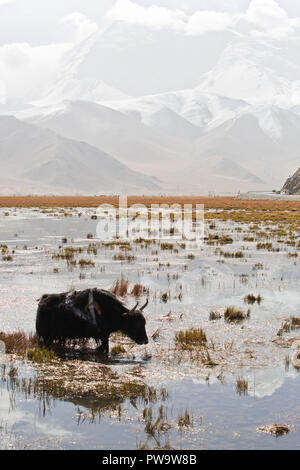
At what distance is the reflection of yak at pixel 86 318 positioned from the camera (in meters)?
9.22

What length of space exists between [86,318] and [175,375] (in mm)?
1635

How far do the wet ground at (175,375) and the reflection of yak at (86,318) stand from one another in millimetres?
408

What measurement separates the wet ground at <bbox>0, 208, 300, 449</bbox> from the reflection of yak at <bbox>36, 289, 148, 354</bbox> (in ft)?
1.34

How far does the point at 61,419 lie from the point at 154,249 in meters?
18.9

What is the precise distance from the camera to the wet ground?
6.52 metres

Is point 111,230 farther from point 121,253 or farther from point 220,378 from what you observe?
point 220,378

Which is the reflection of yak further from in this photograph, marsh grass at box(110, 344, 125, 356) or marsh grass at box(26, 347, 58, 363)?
marsh grass at box(26, 347, 58, 363)

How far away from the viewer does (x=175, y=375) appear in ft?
27.6

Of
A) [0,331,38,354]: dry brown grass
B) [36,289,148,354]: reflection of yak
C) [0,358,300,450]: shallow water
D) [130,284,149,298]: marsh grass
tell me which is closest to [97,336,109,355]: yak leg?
[36,289,148,354]: reflection of yak

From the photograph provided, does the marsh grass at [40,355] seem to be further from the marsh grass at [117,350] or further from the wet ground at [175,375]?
the marsh grass at [117,350]

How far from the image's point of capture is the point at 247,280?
56.0 feet

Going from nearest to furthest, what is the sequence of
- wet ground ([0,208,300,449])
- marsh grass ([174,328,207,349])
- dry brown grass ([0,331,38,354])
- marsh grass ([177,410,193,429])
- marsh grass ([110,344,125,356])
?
wet ground ([0,208,300,449]) → marsh grass ([177,410,193,429]) → dry brown grass ([0,331,38,354]) → marsh grass ([110,344,125,356]) → marsh grass ([174,328,207,349])

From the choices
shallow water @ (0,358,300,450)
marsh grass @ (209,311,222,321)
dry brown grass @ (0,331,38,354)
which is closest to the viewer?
shallow water @ (0,358,300,450)
